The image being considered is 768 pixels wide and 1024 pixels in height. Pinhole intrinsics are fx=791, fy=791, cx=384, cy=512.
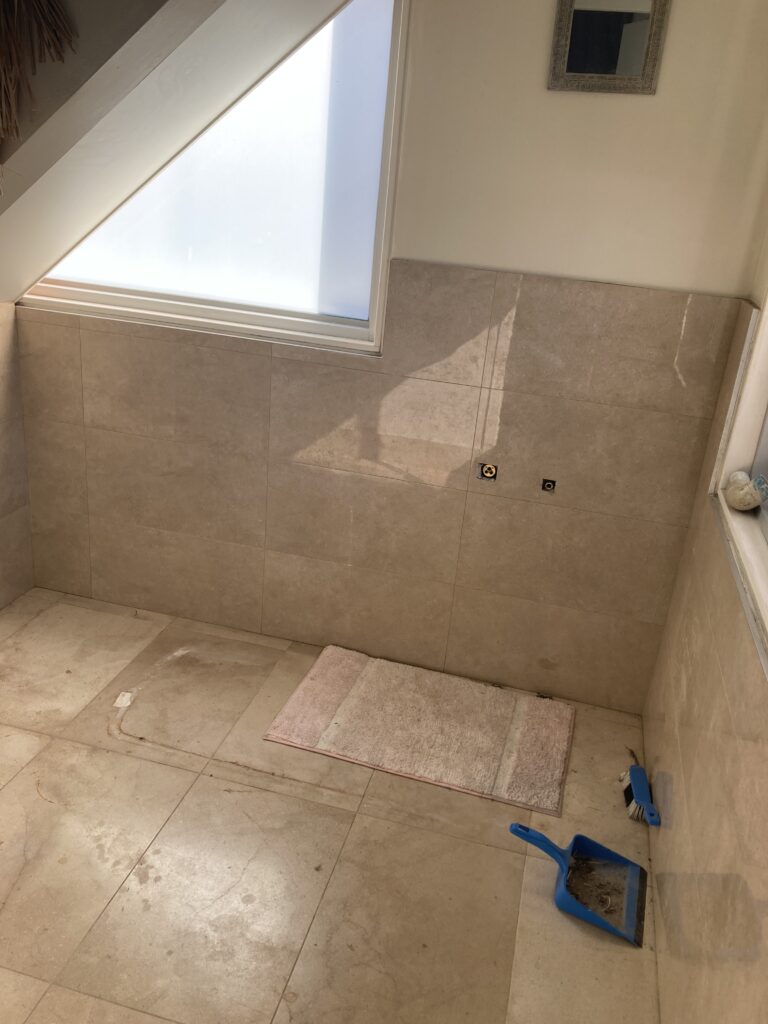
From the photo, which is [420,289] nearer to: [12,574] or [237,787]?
[237,787]

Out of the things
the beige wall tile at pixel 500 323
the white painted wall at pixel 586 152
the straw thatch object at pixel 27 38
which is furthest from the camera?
the beige wall tile at pixel 500 323

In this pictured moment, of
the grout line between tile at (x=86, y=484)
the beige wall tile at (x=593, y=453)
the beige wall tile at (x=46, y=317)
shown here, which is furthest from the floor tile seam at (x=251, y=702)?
the beige wall tile at (x=46, y=317)

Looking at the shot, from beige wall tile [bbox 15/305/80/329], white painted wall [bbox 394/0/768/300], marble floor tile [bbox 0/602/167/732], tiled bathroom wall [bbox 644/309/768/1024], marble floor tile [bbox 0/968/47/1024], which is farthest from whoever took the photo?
beige wall tile [bbox 15/305/80/329]

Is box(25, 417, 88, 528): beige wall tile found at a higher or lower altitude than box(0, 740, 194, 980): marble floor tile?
higher

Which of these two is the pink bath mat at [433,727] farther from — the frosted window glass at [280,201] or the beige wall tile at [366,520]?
the frosted window glass at [280,201]

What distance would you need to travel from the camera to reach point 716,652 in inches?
68.1

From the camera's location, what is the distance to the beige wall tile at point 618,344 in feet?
7.30

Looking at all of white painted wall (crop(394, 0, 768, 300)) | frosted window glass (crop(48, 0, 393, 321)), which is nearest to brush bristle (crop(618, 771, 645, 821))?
white painted wall (crop(394, 0, 768, 300))

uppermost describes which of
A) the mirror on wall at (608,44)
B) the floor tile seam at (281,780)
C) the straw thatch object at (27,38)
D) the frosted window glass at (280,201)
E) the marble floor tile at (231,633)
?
the mirror on wall at (608,44)

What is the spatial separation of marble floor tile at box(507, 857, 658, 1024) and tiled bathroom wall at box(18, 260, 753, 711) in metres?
0.93

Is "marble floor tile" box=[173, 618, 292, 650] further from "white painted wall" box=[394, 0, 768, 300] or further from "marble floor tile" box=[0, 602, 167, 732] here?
"white painted wall" box=[394, 0, 768, 300]

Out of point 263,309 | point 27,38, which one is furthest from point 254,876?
point 27,38

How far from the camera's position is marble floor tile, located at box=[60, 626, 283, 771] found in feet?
7.67

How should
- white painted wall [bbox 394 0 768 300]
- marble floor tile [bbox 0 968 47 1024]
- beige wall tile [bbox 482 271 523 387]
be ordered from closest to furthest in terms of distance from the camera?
1. marble floor tile [bbox 0 968 47 1024]
2. white painted wall [bbox 394 0 768 300]
3. beige wall tile [bbox 482 271 523 387]
